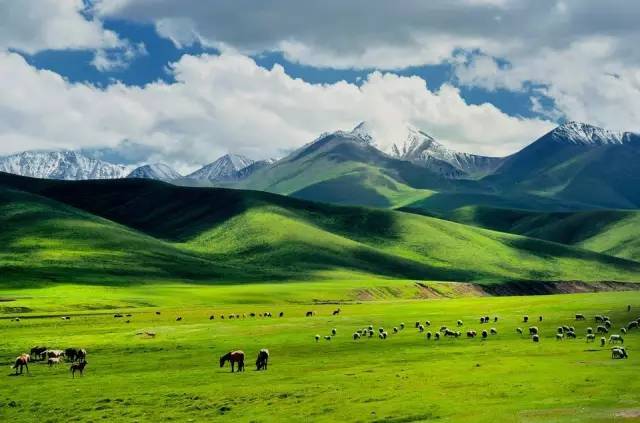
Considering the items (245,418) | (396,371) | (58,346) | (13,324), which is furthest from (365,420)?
(13,324)

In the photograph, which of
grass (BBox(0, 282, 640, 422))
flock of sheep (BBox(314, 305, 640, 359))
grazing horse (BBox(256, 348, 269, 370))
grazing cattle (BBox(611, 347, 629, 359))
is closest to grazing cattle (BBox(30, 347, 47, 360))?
grass (BBox(0, 282, 640, 422))

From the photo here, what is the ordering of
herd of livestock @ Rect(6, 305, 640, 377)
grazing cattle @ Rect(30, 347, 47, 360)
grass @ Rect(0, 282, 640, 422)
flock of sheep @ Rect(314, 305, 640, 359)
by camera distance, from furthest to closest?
flock of sheep @ Rect(314, 305, 640, 359), grazing cattle @ Rect(30, 347, 47, 360), herd of livestock @ Rect(6, 305, 640, 377), grass @ Rect(0, 282, 640, 422)

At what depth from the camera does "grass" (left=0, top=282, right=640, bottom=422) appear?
4262 centimetres

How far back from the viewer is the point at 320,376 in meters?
56.2

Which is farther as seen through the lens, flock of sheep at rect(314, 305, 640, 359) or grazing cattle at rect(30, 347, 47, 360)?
flock of sheep at rect(314, 305, 640, 359)

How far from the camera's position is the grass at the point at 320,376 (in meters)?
42.6

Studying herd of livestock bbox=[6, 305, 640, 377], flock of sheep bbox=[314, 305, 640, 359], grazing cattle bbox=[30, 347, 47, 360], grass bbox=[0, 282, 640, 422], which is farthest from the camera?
flock of sheep bbox=[314, 305, 640, 359]

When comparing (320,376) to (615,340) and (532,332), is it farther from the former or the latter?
(532,332)

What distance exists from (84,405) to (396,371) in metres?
23.8

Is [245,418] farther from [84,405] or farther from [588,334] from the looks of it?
[588,334]

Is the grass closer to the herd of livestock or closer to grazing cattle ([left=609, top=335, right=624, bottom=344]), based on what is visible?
grazing cattle ([left=609, top=335, right=624, bottom=344])

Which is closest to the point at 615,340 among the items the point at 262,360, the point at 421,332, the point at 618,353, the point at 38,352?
the point at 618,353

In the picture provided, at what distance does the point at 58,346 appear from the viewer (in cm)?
8094

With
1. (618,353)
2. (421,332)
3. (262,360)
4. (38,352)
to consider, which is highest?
(618,353)
